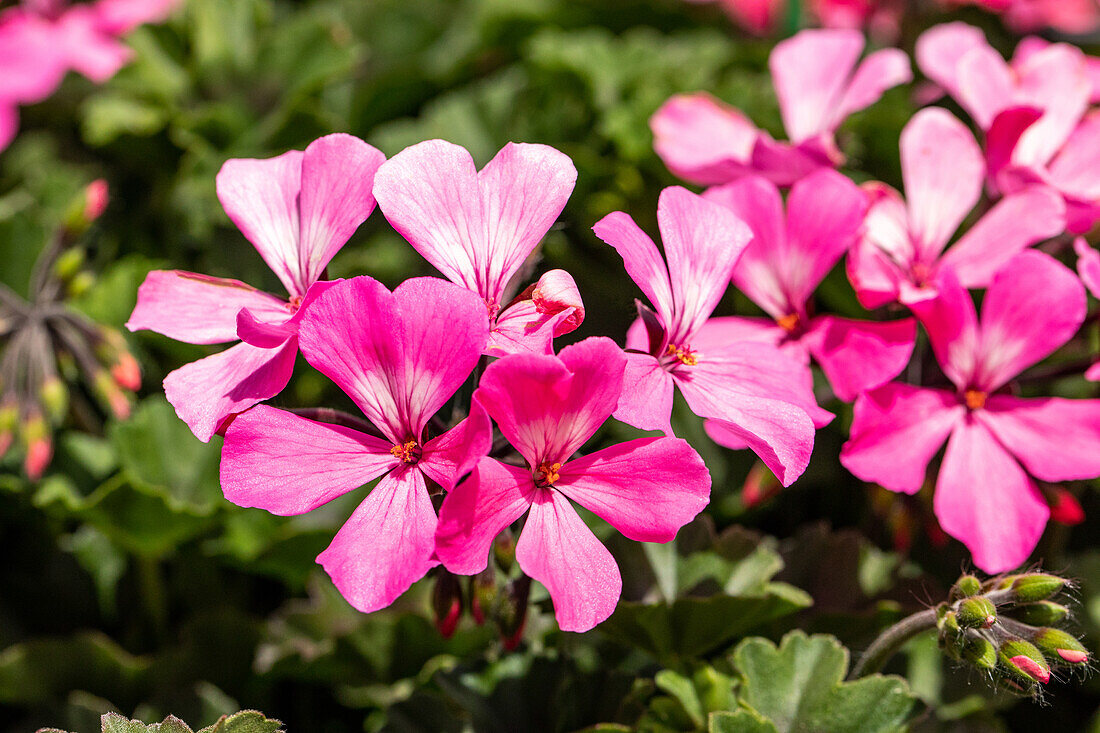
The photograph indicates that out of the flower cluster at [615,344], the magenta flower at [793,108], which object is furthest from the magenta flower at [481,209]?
the magenta flower at [793,108]

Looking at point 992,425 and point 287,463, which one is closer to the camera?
point 287,463

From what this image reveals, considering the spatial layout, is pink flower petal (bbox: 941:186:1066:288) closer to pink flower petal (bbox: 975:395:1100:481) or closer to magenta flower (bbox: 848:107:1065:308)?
magenta flower (bbox: 848:107:1065:308)

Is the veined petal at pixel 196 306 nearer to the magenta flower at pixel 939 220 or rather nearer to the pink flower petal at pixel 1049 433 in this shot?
the magenta flower at pixel 939 220

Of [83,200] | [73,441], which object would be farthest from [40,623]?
[83,200]

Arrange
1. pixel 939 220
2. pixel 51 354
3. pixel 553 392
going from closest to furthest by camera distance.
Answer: pixel 553 392, pixel 939 220, pixel 51 354

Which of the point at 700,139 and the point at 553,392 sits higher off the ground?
the point at 553,392

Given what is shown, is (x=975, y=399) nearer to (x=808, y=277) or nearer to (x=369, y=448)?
(x=808, y=277)

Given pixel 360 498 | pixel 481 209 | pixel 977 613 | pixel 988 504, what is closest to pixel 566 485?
pixel 481 209

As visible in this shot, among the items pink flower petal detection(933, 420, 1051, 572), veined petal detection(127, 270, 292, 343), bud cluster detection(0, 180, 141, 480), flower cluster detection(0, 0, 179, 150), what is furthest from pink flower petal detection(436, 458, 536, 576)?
flower cluster detection(0, 0, 179, 150)
